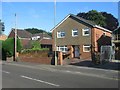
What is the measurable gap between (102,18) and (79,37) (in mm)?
33999

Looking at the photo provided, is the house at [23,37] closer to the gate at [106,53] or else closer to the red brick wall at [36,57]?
the red brick wall at [36,57]

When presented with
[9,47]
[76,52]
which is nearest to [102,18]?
[76,52]

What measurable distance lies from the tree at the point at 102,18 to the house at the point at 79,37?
95.6ft

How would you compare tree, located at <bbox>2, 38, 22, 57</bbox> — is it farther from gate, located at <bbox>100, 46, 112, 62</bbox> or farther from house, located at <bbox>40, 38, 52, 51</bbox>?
house, located at <bbox>40, 38, 52, 51</bbox>

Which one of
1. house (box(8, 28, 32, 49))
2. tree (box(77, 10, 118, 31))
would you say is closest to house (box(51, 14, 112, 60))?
house (box(8, 28, 32, 49))

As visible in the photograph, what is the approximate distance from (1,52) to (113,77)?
96.4ft

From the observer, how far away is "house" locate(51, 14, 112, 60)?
4125 centimetres

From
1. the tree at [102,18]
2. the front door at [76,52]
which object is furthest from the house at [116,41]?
the tree at [102,18]

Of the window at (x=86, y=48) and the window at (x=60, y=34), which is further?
the window at (x=60, y=34)

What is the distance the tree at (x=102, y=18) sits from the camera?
246 ft

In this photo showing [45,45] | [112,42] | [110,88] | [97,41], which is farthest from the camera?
[45,45]

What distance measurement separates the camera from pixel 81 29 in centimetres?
4262

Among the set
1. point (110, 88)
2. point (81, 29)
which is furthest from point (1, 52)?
point (110, 88)

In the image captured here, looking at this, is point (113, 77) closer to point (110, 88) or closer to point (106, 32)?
point (110, 88)
